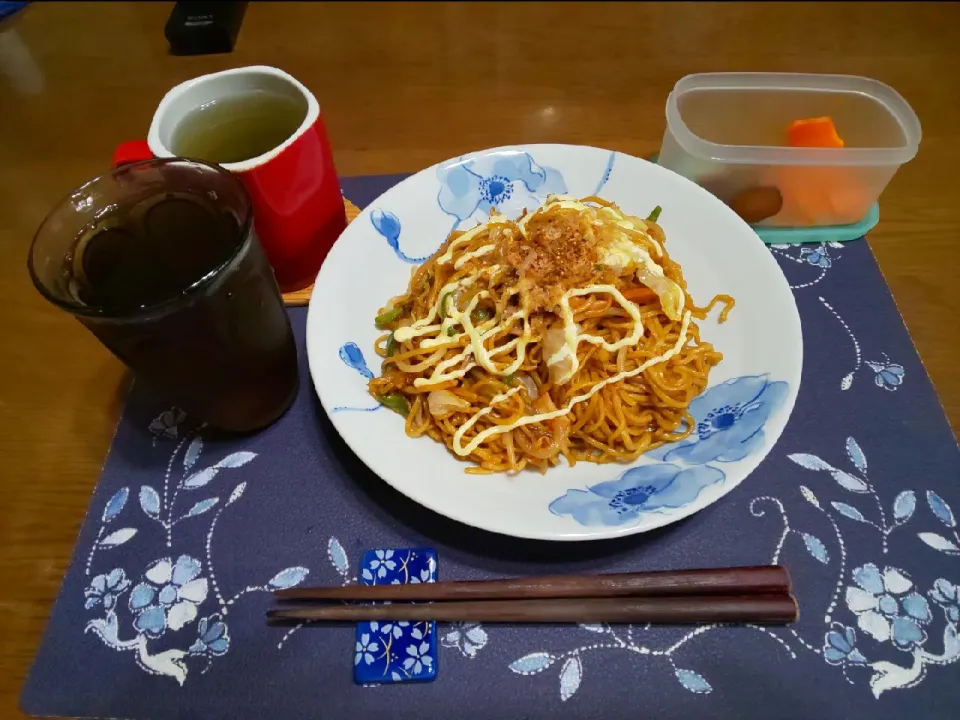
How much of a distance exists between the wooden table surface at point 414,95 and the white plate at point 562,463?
452 mm

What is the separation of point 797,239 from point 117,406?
5.74 ft

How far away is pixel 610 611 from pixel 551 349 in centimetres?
50

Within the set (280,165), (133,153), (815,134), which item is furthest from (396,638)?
(815,134)

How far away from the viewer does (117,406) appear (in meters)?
1.38

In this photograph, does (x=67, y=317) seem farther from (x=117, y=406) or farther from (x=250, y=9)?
(x=250, y=9)

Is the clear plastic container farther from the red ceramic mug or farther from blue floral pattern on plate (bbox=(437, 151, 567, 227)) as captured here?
the red ceramic mug

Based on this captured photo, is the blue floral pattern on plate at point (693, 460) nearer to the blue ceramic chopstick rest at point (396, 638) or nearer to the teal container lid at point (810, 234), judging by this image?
the blue ceramic chopstick rest at point (396, 638)

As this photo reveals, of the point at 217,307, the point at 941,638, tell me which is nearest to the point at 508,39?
the point at 217,307

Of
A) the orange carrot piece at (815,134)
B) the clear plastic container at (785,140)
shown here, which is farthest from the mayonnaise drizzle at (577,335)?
the orange carrot piece at (815,134)

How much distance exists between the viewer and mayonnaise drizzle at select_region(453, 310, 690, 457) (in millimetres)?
1138

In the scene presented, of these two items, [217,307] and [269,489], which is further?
[269,489]

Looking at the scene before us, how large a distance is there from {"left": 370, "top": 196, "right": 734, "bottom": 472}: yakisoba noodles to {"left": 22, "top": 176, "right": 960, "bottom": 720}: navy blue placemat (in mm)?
179

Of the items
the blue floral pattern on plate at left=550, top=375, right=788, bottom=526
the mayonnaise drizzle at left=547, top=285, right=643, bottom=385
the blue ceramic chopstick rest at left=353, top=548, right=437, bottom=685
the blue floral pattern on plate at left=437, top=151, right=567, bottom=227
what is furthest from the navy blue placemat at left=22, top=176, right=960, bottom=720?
the blue floral pattern on plate at left=437, top=151, right=567, bottom=227

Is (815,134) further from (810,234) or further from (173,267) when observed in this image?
(173,267)
